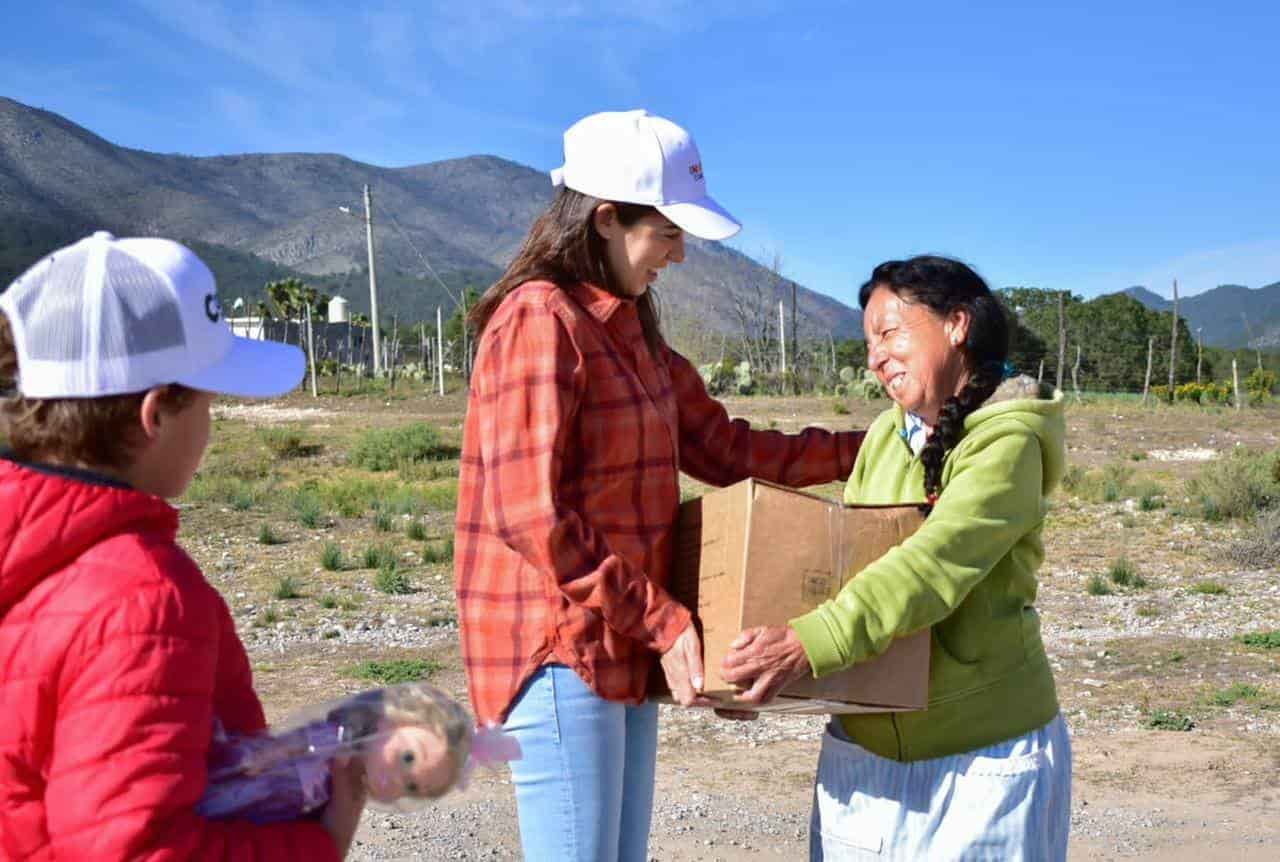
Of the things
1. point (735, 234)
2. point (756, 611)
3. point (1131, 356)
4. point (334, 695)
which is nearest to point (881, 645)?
point (756, 611)

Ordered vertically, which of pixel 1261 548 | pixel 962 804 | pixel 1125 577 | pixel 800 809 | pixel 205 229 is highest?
pixel 205 229

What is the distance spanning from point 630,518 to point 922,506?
54cm

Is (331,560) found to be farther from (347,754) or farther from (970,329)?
(347,754)

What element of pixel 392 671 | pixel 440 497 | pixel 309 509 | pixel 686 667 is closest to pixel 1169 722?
pixel 392 671

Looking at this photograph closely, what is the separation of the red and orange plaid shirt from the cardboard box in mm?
106

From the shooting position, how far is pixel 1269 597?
1009 centimetres

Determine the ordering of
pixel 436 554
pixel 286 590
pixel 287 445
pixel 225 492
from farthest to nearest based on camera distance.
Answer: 1. pixel 287 445
2. pixel 225 492
3. pixel 436 554
4. pixel 286 590

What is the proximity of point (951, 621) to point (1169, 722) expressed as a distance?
4.95 m

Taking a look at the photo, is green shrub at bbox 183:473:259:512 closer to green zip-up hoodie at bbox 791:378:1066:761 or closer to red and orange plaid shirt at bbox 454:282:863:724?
red and orange plaid shirt at bbox 454:282:863:724

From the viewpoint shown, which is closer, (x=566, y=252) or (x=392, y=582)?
(x=566, y=252)

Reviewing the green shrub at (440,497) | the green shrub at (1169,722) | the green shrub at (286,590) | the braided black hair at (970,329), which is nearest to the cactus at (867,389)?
the green shrub at (440,497)

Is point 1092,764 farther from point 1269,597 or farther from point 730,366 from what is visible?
point 730,366

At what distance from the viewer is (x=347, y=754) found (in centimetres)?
156

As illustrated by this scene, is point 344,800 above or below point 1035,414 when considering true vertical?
below
